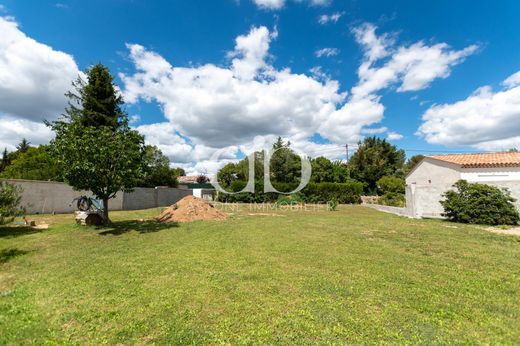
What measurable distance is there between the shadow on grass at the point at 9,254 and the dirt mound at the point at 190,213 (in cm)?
605

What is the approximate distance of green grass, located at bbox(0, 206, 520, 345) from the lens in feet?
9.14

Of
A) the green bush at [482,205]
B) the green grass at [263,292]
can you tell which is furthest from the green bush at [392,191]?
the green grass at [263,292]

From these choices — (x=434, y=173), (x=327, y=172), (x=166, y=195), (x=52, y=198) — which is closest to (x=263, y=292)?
(x=52, y=198)

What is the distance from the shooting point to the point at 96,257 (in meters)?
6.00

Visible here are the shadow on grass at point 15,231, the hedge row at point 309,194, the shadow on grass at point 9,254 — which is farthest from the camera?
the hedge row at point 309,194

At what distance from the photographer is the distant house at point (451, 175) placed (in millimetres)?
13320

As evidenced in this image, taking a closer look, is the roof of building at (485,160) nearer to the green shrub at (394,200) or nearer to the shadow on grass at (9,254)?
the green shrub at (394,200)

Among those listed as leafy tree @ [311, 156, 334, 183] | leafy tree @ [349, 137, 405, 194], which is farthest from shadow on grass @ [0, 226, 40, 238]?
leafy tree @ [349, 137, 405, 194]

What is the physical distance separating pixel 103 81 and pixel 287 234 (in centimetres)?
2250

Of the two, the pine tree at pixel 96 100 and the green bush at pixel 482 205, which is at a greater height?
the pine tree at pixel 96 100

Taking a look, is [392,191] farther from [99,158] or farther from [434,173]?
[99,158]

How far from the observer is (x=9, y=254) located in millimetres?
6438

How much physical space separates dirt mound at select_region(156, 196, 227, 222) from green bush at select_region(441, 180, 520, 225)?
37.3ft

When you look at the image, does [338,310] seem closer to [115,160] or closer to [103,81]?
[115,160]
